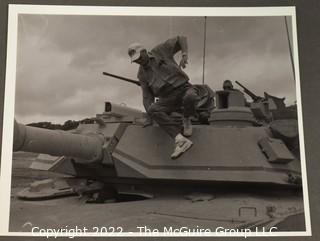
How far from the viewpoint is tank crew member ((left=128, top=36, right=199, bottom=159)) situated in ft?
5.95

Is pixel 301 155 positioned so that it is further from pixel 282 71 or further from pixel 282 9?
pixel 282 9

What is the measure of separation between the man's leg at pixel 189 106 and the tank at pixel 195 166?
51 mm

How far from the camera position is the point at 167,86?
1.83 meters

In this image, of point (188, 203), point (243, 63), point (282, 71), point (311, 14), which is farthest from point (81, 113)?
point (311, 14)

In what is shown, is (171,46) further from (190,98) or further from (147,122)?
(147,122)

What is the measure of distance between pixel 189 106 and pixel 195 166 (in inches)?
10.4

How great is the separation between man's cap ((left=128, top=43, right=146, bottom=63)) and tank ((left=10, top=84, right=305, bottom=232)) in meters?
0.23

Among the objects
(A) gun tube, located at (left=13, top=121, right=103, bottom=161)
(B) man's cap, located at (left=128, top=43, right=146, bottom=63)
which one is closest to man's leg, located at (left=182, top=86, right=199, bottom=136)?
(B) man's cap, located at (left=128, top=43, right=146, bottom=63)

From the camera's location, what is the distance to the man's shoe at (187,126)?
1.83 meters

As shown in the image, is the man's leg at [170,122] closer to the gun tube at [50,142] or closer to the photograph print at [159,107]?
the photograph print at [159,107]

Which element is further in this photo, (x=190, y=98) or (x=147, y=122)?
(x=147, y=122)

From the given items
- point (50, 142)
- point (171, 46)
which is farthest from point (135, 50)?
point (50, 142)

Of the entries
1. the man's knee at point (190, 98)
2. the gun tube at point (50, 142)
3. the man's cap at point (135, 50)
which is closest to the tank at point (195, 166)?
the gun tube at point (50, 142)
